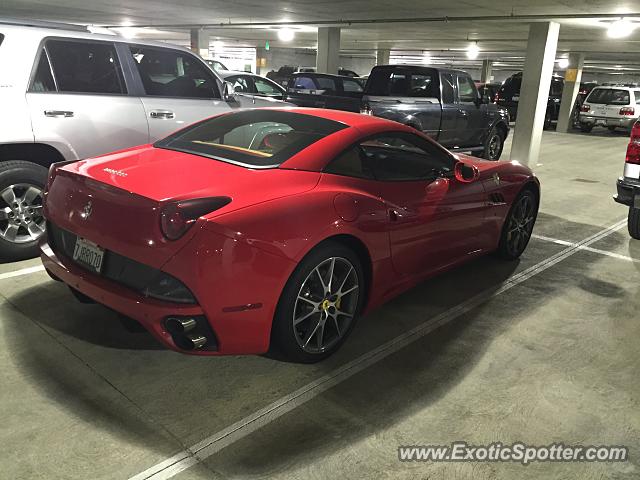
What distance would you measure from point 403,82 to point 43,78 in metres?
6.95

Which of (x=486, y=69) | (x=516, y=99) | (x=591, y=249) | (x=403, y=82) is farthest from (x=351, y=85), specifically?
(x=486, y=69)

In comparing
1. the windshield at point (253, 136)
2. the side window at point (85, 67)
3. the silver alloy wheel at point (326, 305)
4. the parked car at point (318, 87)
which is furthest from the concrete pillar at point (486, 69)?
the silver alloy wheel at point (326, 305)

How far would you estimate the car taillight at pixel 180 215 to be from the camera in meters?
2.52

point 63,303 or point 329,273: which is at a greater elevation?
point 329,273

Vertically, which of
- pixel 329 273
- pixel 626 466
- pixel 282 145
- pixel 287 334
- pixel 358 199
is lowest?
Result: pixel 626 466

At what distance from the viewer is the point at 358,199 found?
3.17 m

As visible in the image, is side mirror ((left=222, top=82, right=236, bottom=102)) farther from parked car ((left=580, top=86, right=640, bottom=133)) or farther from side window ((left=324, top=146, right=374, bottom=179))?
parked car ((left=580, top=86, right=640, bottom=133))

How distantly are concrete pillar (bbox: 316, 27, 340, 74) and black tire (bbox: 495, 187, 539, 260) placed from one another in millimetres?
13149

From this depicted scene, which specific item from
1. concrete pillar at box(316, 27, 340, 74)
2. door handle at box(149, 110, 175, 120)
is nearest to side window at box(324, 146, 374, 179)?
door handle at box(149, 110, 175, 120)

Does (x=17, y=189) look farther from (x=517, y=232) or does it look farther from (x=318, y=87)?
(x=318, y=87)

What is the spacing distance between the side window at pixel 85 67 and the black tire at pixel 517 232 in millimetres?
3670

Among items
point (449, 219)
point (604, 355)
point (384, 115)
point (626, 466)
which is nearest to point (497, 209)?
point (449, 219)

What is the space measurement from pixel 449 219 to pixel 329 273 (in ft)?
4.26

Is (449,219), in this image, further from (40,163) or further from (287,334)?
(40,163)
